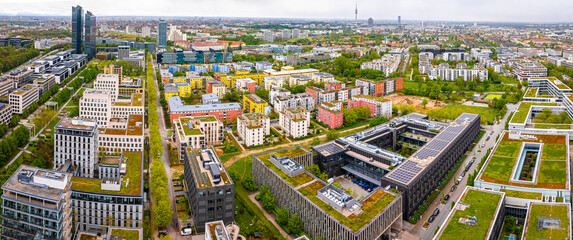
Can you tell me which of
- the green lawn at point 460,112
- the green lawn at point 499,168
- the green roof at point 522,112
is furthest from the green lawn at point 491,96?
the green lawn at point 499,168

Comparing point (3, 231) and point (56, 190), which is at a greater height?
point (56, 190)

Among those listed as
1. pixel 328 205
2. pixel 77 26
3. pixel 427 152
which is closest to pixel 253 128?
pixel 427 152

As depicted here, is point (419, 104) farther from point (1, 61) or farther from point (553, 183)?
point (1, 61)

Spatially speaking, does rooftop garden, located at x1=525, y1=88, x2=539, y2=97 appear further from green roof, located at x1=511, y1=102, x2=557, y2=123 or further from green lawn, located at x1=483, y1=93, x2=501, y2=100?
green roof, located at x1=511, y1=102, x2=557, y2=123

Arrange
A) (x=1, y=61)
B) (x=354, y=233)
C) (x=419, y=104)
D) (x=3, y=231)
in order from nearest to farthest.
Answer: (x=3, y=231)
(x=354, y=233)
(x=419, y=104)
(x=1, y=61)

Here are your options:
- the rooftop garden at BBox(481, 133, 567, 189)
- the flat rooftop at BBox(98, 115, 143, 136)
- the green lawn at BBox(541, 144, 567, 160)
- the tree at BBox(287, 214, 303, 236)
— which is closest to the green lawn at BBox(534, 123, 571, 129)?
the rooftop garden at BBox(481, 133, 567, 189)

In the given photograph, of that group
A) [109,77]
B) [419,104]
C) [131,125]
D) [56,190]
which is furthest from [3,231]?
[419,104]
